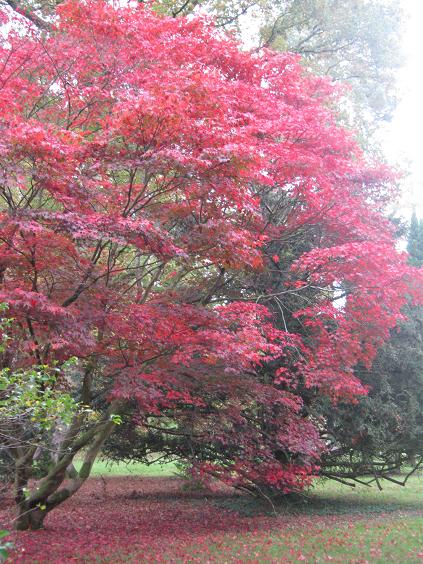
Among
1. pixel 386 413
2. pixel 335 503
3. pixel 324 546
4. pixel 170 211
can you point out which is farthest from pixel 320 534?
pixel 170 211

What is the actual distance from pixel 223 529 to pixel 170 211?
20.6 ft

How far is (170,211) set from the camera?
7.14 metres

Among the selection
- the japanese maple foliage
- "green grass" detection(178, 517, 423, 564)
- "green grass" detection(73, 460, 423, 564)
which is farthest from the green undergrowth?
the japanese maple foliage

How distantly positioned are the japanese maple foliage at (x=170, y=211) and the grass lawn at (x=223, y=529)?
100cm

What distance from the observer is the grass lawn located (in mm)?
7781

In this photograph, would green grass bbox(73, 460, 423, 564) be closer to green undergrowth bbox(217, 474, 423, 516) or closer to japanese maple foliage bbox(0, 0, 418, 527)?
green undergrowth bbox(217, 474, 423, 516)

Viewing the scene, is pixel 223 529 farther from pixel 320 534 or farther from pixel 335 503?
pixel 335 503

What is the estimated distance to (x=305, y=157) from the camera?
8.17 meters

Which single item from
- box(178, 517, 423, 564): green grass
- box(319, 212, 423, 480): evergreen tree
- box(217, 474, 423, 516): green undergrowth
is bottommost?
box(217, 474, 423, 516): green undergrowth

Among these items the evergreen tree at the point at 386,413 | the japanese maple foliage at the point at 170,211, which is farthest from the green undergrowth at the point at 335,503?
the japanese maple foliage at the point at 170,211

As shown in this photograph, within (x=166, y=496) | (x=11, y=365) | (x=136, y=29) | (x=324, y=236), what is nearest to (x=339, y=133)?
(x=324, y=236)

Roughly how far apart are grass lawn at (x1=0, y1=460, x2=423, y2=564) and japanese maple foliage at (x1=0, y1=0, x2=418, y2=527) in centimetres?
100

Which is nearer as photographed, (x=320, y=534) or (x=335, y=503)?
(x=320, y=534)

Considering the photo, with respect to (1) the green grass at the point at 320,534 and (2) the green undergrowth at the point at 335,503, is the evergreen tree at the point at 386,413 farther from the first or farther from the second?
(1) the green grass at the point at 320,534
